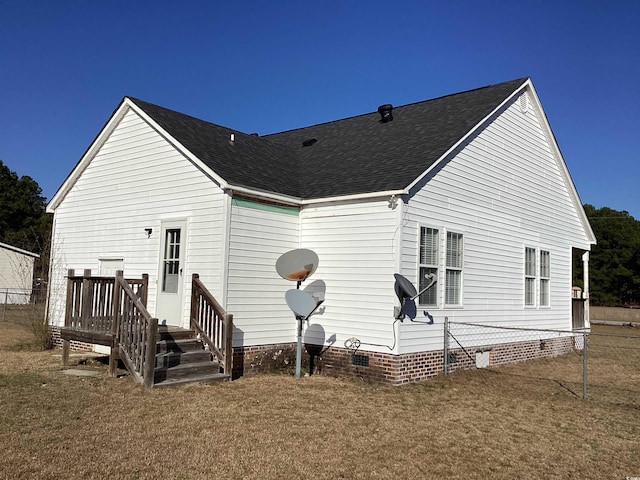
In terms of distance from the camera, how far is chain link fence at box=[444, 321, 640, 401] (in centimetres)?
1026

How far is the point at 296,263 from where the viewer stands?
411 inches

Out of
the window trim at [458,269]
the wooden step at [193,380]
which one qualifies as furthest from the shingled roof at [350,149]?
the wooden step at [193,380]

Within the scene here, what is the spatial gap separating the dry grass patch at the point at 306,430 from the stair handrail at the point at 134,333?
0.35 meters

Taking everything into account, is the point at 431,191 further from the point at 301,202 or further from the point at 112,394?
the point at 112,394

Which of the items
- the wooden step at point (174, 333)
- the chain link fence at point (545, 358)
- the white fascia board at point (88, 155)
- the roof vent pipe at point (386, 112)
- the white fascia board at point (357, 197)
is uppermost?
the roof vent pipe at point (386, 112)

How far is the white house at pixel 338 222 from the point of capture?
1017 centimetres

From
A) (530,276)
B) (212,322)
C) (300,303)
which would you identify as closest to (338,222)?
(300,303)

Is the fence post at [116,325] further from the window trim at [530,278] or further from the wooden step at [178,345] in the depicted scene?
the window trim at [530,278]

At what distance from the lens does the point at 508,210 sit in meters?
13.4

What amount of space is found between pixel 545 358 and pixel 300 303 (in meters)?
8.01

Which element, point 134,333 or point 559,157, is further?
point 559,157

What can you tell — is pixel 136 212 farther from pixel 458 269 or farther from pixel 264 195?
pixel 458 269

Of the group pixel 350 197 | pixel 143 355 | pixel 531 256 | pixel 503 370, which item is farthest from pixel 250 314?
pixel 531 256

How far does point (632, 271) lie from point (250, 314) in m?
48.2
